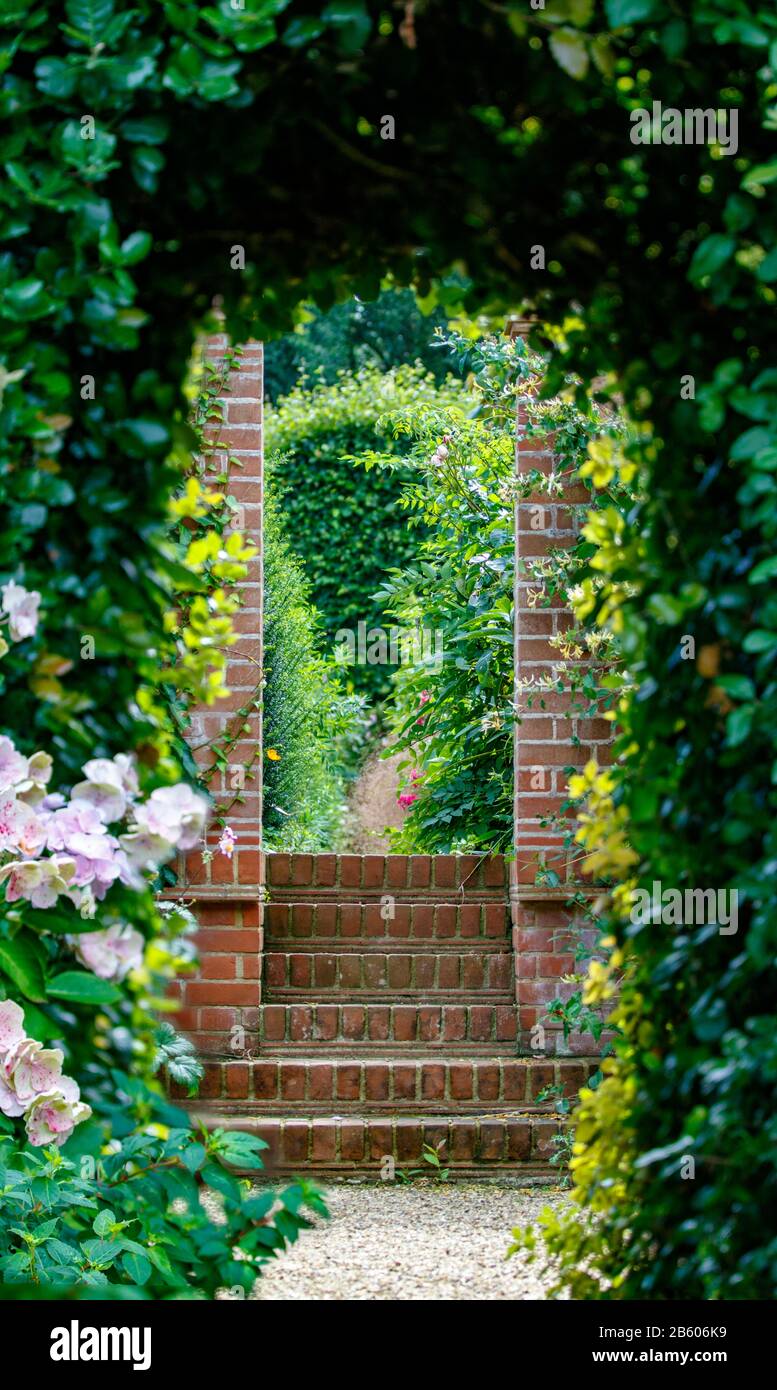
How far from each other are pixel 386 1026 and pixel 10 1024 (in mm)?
2344

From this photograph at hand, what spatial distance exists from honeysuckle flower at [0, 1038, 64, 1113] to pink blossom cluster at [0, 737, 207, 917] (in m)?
0.19

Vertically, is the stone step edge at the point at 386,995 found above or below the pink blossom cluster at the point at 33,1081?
below

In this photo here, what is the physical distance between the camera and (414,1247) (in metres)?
3.11

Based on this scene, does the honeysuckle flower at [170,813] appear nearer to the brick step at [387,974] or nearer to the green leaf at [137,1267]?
the green leaf at [137,1267]

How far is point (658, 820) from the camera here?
1.82m

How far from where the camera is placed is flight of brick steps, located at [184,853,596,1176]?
12.1 feet

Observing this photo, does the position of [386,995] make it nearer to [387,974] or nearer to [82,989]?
[387,974]

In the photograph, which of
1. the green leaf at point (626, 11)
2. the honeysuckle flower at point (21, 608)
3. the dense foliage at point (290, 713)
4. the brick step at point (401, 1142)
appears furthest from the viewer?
the dense foliage at point (290, 713)

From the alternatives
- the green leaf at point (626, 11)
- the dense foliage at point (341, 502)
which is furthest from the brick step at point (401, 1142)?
the dense foliage at point (341, 502)

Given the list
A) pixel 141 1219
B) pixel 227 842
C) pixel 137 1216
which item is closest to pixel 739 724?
pixel 141 1219

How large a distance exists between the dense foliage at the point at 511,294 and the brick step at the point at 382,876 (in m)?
2.61

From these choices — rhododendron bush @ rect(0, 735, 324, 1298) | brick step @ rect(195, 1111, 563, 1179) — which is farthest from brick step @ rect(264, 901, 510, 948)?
Result: rhododendron bush @ rect(0, 735, 324, 1298)

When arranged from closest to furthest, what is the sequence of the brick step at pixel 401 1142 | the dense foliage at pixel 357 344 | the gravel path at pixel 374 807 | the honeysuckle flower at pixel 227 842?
1. the brick step at pixel 401 1142
2. the honeysuckle flower at pixel 227 842
3. the gravel path at pixel 374 807
4. the dense foliage at pixel 357 344

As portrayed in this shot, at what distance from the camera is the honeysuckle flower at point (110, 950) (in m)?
1.86
